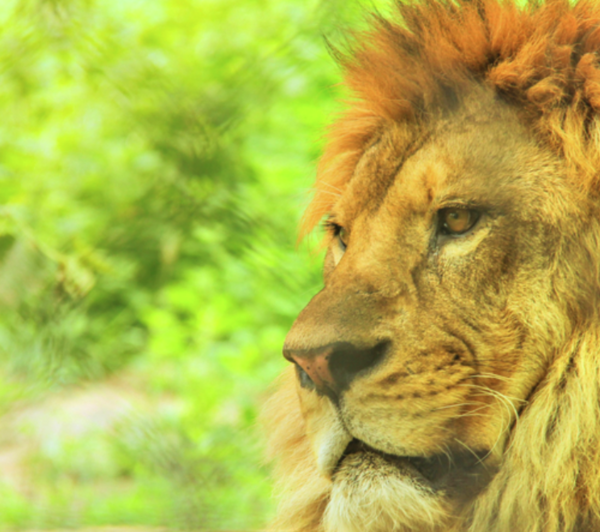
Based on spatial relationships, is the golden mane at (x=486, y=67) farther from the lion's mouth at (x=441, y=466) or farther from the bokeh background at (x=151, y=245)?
the lion's mouth at (x=441, y=466)

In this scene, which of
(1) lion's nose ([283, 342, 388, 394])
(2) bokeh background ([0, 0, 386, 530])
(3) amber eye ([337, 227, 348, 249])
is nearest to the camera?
(1) lion's nose ([283, 342, 388, 394])

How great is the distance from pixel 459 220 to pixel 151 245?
6.73ft

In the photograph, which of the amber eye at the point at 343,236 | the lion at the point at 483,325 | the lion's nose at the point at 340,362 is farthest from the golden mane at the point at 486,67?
the lion's nose at the point at 340,362

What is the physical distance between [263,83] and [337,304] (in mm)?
1536

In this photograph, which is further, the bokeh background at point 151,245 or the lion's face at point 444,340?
the bokeh background at point 151,245

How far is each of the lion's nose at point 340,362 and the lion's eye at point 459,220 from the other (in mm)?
270

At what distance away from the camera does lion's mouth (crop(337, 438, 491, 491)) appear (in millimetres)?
1434

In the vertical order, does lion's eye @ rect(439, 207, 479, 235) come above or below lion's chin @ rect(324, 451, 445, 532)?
above

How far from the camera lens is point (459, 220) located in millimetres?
1488

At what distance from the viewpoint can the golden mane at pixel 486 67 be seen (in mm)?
Answer: 1474

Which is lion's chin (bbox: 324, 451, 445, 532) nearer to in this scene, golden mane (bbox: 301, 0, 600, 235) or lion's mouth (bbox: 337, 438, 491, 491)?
lion's mouth (bbox: 337, 438, 491, 491)

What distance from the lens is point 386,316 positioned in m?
1.45

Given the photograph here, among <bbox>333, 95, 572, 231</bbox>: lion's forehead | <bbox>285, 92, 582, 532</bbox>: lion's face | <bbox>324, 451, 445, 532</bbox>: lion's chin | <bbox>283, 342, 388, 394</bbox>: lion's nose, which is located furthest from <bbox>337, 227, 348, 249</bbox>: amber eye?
<bbox>324, 451, 445, 532</bbox>: lion's chin

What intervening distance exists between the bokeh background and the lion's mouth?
76cm
